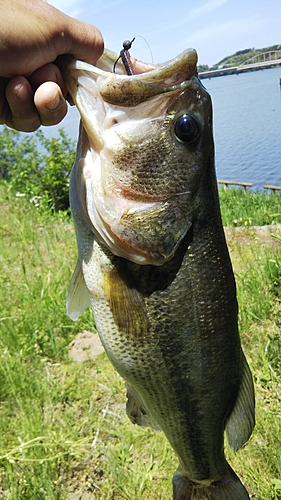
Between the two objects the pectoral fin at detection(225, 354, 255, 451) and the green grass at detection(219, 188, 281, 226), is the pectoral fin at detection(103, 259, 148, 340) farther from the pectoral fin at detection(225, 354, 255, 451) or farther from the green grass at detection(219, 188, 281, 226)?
the green grass at detection(219, 188, 281, 226)

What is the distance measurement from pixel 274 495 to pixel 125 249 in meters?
2.01

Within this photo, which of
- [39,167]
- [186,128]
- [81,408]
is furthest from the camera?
[39,167]

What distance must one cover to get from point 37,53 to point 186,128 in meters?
0.58

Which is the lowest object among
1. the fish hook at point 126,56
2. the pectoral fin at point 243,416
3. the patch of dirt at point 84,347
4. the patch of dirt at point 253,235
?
the patch of dirt at point 253,235

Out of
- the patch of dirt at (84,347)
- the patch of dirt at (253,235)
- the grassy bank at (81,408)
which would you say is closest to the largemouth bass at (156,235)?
the grassy bank at (81,408)

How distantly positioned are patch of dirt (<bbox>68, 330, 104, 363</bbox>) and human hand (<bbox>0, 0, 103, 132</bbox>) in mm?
2751

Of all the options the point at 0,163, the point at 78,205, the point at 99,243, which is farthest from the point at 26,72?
the point at 0,163

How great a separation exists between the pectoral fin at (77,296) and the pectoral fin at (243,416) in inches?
30.3

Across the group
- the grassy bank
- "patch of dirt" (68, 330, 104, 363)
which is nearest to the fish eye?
the grassy bank

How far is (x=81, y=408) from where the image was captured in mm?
3496

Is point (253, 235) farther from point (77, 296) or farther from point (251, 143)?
point (251, 143)

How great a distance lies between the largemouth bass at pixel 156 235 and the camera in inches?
61.7

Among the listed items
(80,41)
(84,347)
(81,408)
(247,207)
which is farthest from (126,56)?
(247,207)

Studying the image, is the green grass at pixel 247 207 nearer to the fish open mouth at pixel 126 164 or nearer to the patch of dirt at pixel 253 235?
the patch of dirt at pixel 253 235
